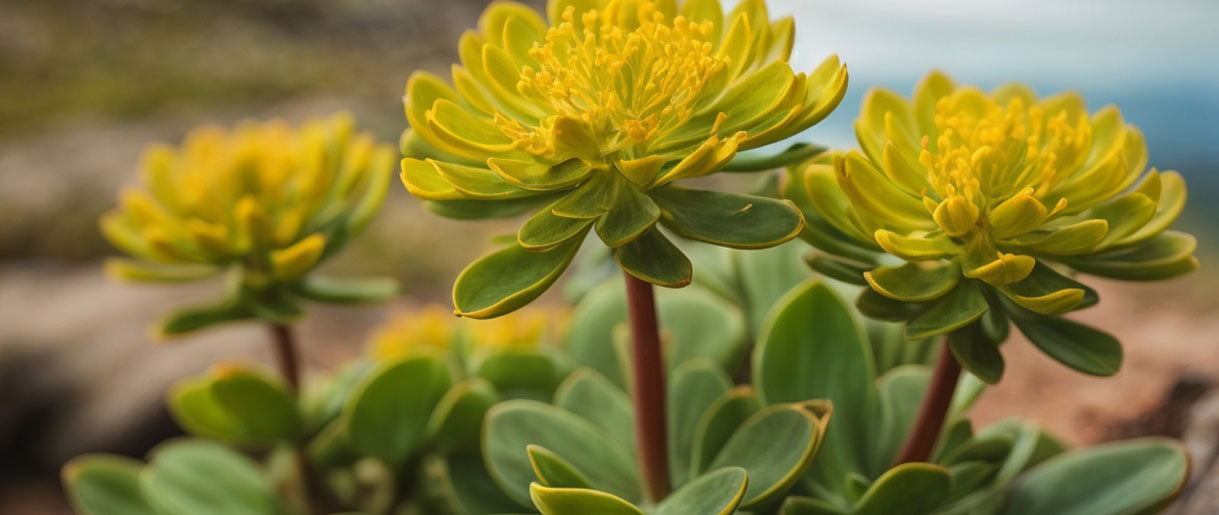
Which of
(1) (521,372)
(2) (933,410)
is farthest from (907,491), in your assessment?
(1) (521,372)

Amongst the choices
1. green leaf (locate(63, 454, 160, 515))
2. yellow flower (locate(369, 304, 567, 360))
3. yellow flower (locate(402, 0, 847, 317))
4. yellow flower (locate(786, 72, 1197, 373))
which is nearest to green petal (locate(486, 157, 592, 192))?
yellow flower (locate(402, 0, 847, 317))

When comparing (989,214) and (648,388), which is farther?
(648,388)

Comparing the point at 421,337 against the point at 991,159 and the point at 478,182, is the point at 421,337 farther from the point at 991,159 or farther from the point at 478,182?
the point at 991,159

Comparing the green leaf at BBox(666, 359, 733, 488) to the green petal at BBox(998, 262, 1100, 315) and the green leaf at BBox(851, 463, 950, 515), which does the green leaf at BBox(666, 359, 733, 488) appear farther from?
the green petal at BBox(998, 262, 1100, 315)

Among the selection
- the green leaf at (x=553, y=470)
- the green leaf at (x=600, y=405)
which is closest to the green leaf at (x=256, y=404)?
the green leaf at (x=600, y=405)

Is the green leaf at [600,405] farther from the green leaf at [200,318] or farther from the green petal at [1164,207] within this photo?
the green petal at [1164,207]
